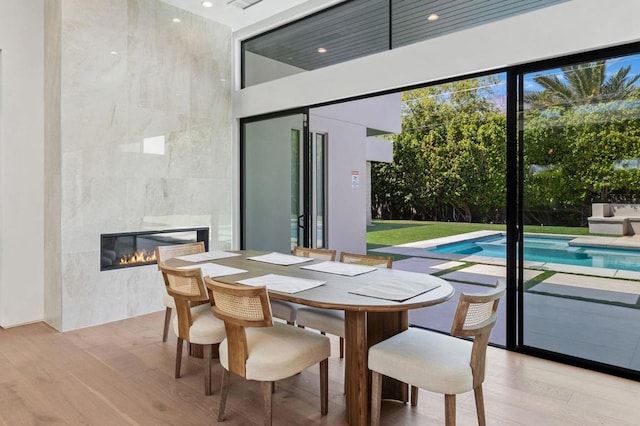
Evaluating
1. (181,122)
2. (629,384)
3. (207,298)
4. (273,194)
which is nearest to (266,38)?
(181,122)

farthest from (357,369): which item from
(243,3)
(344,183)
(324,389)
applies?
(344,183)

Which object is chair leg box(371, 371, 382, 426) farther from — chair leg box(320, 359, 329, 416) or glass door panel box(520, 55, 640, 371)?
glass door panel box(520, 55, 640, 371)

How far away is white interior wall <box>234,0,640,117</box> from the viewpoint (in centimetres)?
281

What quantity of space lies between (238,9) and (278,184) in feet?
7.04

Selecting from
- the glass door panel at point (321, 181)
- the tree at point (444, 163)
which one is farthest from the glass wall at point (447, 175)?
the glass door panel at point (321, 181)

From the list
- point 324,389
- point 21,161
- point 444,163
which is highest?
point 444,163

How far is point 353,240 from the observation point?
7.85 m

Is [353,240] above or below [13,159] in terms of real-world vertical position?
below

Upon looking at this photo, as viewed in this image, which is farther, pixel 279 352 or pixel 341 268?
pixel 341 268

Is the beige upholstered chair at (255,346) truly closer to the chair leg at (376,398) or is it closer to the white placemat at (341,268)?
the chair leg at (376,398)

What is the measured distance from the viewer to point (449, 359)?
6.57 ft

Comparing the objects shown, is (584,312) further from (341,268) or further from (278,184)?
(278,184)

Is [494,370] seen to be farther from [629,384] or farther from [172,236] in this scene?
[172,236]

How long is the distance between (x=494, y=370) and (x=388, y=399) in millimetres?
970
